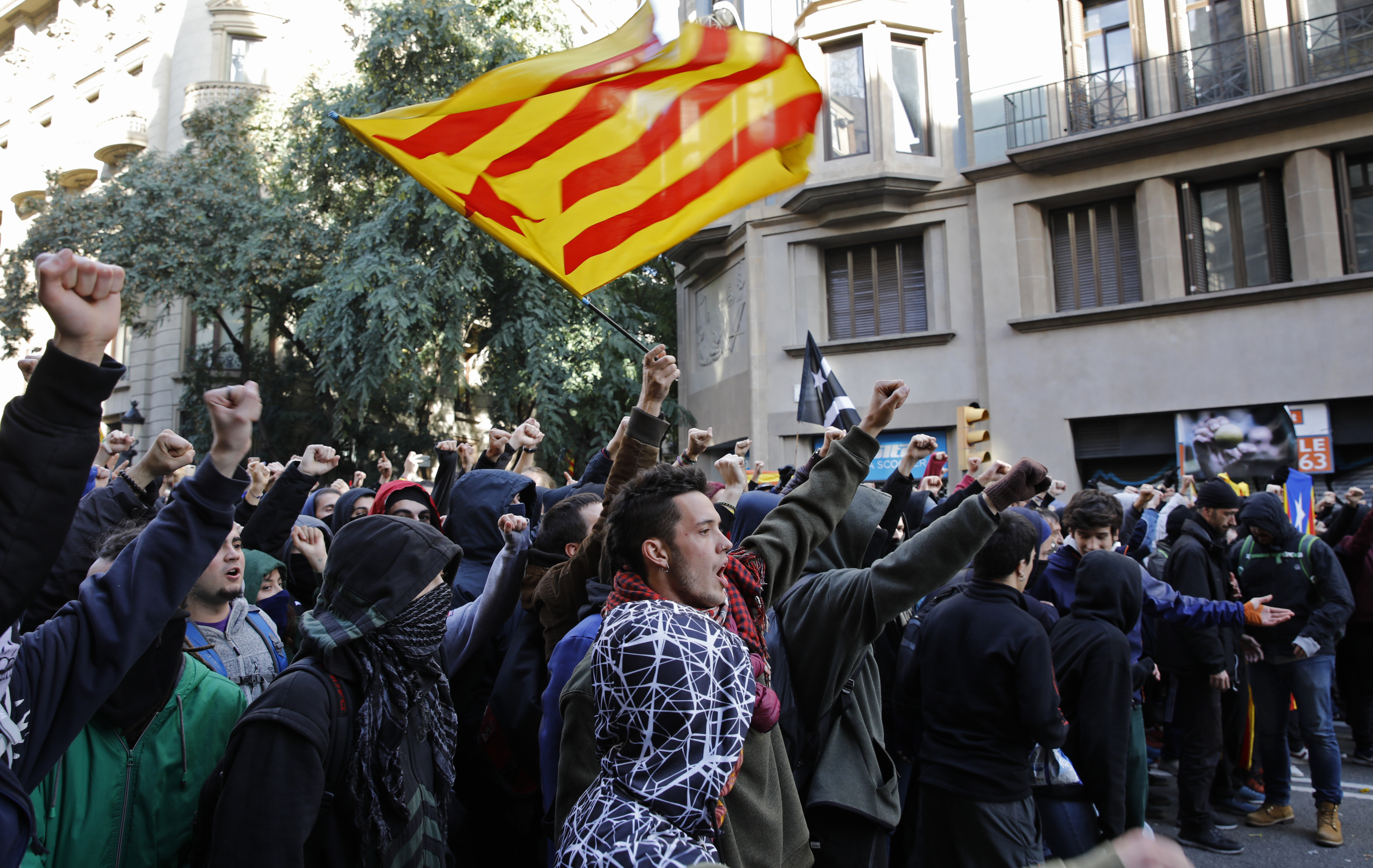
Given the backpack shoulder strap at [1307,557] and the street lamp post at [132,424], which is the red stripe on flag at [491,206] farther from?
the backpack shoulder strap at [1307,557]

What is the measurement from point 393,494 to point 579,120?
2031 millimetres

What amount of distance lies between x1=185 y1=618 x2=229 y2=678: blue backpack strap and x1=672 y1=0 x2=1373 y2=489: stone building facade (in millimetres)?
12281

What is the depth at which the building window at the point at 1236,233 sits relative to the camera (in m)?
14.8

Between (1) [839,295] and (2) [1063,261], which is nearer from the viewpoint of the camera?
(2) [1063,261]

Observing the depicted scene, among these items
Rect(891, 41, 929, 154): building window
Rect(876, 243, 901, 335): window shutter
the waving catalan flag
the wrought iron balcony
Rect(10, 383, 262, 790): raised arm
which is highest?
Rect(891, 41, 929, 154): building window

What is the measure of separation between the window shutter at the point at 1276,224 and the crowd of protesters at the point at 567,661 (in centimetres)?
1158

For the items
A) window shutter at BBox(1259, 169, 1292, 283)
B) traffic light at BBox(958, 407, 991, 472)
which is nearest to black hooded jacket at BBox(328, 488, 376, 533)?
traffic light at BBox(958, 407, 991, 472)

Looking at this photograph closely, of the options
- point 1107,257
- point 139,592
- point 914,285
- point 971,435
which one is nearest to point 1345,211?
point 1107,257

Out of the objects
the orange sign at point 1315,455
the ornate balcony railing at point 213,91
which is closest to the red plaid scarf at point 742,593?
the orange sign at point 1315,455

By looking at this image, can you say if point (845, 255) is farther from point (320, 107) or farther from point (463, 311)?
point (320, 107)

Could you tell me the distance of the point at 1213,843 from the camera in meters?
5.45

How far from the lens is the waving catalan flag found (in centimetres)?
442

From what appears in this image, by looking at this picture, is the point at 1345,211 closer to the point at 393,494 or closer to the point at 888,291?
the point at 888,291

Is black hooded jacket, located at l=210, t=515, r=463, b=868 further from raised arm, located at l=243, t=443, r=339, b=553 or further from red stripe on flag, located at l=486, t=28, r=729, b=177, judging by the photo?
red stripe on flag, located at l=486, t=28, r=729, b=177
